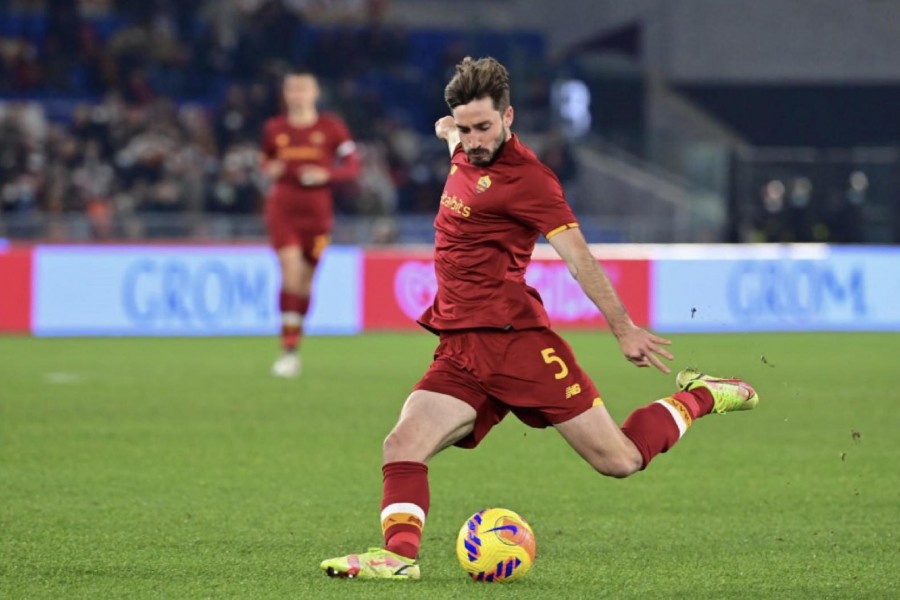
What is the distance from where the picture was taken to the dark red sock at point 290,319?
42.3ft

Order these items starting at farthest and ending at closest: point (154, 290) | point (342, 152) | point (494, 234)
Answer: point (154, 290) → point (342, 152) → point (494, 234)

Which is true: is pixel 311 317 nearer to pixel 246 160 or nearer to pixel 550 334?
pixel 246 160

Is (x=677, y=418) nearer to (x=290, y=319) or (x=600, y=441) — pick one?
(x=600, y=441)

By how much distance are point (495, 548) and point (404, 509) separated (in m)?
0.33

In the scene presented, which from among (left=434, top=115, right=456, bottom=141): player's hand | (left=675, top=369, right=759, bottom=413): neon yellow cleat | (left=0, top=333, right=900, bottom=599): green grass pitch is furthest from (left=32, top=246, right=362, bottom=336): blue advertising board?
(left=675, top=369, right=759, bottom=413): neon yellow cleat

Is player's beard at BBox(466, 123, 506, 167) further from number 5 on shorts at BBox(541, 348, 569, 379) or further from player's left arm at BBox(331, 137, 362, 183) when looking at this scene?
player's left arm at BBox(331, 137, 362, 183)

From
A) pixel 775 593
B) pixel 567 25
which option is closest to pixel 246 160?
pixel 567 25

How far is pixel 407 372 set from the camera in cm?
1342

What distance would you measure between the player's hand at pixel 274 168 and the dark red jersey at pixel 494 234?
7.62 metres

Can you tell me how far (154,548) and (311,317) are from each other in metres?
12.4

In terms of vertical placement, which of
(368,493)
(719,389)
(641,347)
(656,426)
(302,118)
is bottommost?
(368,493)

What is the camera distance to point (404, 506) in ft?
17.3

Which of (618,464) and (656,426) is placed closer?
(618,464)

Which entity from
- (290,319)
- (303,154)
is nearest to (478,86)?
(290,319)
